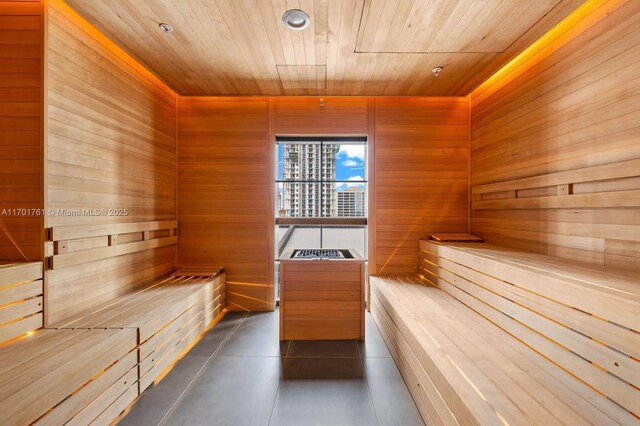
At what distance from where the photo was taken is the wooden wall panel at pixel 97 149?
6.85ft

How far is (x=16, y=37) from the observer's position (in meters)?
2.01

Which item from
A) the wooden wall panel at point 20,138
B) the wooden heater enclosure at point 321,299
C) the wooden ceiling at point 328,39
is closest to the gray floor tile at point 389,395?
the wooden heater enclosure at point 321,299

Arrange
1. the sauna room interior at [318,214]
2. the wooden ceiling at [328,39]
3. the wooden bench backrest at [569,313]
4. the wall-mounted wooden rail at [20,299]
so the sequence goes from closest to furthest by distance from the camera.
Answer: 1. the wooden bench backrest at [569,313]
2. the sauna room interior at [318,214]
3. the wall-mounted wooden rail at [20,299]
4. the wooden ceiling at [328,39]

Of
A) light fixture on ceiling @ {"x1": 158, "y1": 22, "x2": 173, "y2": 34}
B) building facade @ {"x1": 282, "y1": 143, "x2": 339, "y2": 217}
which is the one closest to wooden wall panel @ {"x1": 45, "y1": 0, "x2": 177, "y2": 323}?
light fixture on ceiling @ {"x1": 158, "y1": 22, "x2": 173, "y2": 34}

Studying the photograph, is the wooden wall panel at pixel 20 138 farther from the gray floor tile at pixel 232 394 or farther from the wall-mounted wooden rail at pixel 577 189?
the wall-mounted wooden rail at pixel 577 189

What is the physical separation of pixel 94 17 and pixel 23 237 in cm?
179

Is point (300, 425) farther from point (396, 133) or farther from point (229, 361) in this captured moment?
point (396, 133)

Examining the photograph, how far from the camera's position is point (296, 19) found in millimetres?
2289

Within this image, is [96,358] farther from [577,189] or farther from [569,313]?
[577,189]

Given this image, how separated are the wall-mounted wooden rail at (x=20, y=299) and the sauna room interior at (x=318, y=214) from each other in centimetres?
1

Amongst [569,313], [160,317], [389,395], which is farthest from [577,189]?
[160,317]

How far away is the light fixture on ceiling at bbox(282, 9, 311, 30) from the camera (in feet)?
7.27

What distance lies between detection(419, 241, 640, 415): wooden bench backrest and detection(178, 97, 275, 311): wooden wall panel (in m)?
2.57

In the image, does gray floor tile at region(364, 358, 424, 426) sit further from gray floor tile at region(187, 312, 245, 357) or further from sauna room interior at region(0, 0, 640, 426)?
gray floor tile at region(187, 312, 245, 357)
